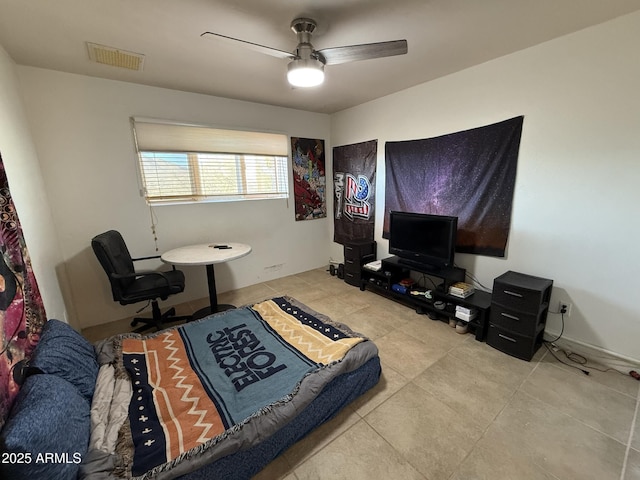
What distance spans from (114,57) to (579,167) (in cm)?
395

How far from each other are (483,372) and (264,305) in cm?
193

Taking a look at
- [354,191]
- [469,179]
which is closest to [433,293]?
[469,179]

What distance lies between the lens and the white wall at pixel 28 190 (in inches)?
70.1

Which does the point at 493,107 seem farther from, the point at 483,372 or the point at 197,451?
the point at 197,451

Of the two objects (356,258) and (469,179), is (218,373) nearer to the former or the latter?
(356,258)

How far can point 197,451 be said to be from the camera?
3.84 feet

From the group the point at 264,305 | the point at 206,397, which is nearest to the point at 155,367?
the point at 206,397

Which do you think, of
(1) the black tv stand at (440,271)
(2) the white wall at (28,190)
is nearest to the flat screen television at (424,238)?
(1) the black tv stand at (440,271)

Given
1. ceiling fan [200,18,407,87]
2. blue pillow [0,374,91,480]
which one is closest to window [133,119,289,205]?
ceiling fan [200,18,407,87]

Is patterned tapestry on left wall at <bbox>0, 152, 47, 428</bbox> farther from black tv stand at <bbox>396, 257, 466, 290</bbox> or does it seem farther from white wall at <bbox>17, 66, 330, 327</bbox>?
black tv stand at <bbox>396, 257, 466, 290</bbox>

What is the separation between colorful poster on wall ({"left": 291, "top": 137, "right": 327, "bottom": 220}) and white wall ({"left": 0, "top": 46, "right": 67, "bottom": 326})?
2.77 meters

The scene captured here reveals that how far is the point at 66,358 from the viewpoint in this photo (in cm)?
143

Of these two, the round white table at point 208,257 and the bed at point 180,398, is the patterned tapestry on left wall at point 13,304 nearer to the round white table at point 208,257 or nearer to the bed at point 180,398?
the bed at point 180,398

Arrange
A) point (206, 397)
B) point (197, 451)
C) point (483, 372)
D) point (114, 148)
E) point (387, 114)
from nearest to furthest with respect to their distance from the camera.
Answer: point (197, 451), point (206, 397), point (483, 372), point (114, 148), point (387, 114)
